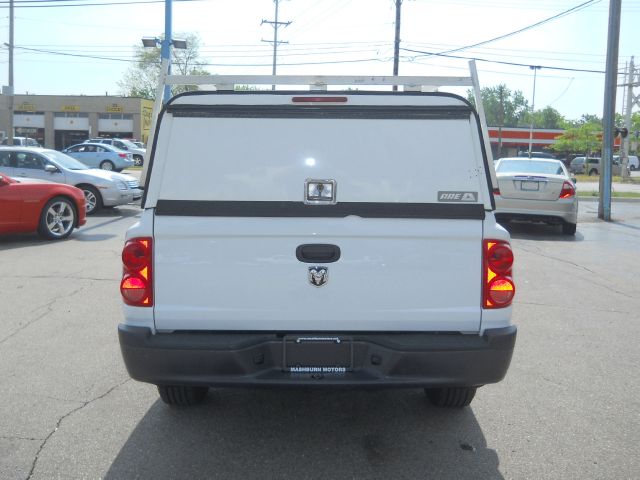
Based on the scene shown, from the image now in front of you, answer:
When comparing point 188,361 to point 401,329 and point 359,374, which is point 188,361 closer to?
point 359,374

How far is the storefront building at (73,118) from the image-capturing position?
211 ft

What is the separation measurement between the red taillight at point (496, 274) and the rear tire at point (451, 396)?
855 millimetres

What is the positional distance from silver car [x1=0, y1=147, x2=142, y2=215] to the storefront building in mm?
50584

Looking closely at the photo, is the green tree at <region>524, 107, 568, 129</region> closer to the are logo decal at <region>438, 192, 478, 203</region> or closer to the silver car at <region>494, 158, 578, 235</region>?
the silver car at <region>494, 158, 578, 235</region>

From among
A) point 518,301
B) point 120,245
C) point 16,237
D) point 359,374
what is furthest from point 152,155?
point 16,237

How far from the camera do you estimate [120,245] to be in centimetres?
1095

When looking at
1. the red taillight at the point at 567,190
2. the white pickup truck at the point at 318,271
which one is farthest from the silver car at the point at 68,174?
the white pickup truck at the point at 318,271

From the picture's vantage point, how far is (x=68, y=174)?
14656 mm

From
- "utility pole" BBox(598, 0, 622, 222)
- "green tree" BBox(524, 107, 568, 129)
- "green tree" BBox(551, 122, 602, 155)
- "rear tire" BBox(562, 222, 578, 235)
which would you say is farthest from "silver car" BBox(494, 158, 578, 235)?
"green tree" BBox(524, 107, 568, 129)

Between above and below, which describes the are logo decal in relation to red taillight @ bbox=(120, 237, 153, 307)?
above

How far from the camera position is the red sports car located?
10.6 meters

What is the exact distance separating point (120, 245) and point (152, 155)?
7.74m

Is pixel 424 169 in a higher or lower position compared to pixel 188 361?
A: higher

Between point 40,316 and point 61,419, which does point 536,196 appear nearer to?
point 40,316
